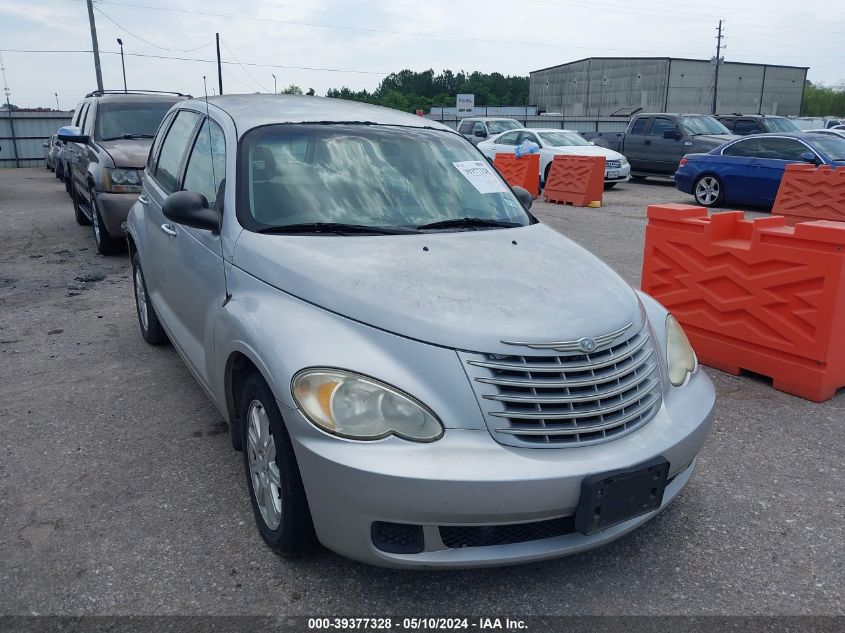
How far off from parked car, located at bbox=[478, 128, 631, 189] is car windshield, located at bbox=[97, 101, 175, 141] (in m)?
8.97

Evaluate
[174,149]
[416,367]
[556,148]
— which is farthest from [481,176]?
[556,148]

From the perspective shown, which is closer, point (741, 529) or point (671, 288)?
point (741, 529)

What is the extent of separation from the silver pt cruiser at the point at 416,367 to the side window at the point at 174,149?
915 mm

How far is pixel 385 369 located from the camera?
2412mm

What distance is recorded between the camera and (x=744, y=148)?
1388cm

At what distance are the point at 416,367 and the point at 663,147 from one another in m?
18.1

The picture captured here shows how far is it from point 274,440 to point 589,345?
1.19 meters

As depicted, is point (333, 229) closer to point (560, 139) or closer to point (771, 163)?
point (771, 163)

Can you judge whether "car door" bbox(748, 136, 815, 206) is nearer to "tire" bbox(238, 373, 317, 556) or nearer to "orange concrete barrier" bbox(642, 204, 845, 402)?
"orange concrete barrier" bbox(642, 204, 845, 402)

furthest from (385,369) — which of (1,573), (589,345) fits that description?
(1,573)

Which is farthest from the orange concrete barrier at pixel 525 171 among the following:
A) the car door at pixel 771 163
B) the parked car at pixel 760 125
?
the parked car at pixel 760 125

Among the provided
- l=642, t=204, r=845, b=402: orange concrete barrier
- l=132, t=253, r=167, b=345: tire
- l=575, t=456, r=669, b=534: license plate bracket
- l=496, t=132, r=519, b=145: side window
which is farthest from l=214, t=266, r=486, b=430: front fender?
l=496, t=132, r=519, b=145: side window

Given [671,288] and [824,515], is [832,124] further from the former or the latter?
[824,515]

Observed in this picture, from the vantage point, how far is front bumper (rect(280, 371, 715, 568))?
7.32 feet
